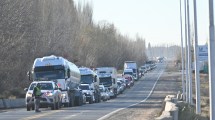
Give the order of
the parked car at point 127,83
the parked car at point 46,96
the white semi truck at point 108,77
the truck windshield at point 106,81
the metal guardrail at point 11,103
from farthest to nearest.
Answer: the parked car at point 127,83, the truck windshield at point 106,81, the white semi truck at point 108,77, the metal guardrail at point 11,103, the parked car at point 46,96

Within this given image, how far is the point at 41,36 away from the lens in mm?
67000

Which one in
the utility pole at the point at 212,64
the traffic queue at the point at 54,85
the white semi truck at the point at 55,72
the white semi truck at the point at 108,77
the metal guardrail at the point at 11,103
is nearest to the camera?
the utility pole at the point at 212,64

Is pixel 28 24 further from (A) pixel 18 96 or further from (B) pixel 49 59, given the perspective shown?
(B) pixel 49 59

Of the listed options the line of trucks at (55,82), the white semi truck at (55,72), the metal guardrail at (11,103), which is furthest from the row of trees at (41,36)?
the white semi truck at (55,72)

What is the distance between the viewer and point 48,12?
7112 centimetres

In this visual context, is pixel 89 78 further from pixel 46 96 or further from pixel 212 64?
pixel 212 64

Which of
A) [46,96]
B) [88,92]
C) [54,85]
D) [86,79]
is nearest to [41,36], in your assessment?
[86,79]

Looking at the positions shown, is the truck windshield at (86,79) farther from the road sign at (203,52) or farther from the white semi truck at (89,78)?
the road sign at (203,52)

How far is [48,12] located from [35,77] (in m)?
31.4

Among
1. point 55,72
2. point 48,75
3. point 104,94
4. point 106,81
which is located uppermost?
point 55,72

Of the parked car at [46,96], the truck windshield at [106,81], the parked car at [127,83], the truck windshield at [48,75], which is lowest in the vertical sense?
the parked car at [127,83]

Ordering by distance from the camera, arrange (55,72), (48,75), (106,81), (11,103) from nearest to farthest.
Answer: (48,75) → (55,72) → (11,103) → (106,81)

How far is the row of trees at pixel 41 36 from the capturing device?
51.8 meters

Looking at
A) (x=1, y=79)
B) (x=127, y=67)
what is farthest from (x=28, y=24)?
(x=127, y=67)
